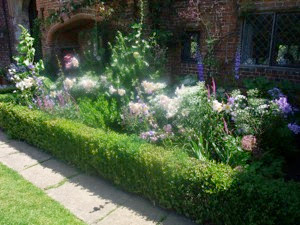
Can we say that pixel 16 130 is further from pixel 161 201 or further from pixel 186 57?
pixel 186 57

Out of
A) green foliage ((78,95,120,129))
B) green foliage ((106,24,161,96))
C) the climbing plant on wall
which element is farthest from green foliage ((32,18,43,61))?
green foliage ((78,95,120,129))

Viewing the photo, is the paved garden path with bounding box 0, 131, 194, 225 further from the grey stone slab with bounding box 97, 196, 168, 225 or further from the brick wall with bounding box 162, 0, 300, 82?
the brick wall with bounding box 162, 0, 300, 82

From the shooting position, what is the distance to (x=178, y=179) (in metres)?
3.24

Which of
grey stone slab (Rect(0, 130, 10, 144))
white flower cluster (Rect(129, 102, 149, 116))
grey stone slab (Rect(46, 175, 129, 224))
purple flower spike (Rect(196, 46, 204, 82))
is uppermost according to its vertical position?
purple flower spike (Rect(196, 46, 204, 82))

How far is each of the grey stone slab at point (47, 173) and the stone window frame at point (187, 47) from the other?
160 inches

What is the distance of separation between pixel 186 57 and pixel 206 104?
352cm

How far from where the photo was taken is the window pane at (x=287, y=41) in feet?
18.3

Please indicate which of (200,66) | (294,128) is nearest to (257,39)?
(200,66)

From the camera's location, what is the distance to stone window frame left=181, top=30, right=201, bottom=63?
7008 mm

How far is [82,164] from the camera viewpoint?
4.47m

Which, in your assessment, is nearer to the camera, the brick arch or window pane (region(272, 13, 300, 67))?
window pane (region(272, 13, 300, 67))

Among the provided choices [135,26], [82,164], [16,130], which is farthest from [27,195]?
[135,26]

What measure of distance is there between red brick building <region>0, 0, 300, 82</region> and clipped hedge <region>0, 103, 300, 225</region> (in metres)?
3.43

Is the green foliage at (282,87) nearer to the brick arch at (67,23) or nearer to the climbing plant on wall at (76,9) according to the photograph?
the climbing plant on wall at (76,9)
